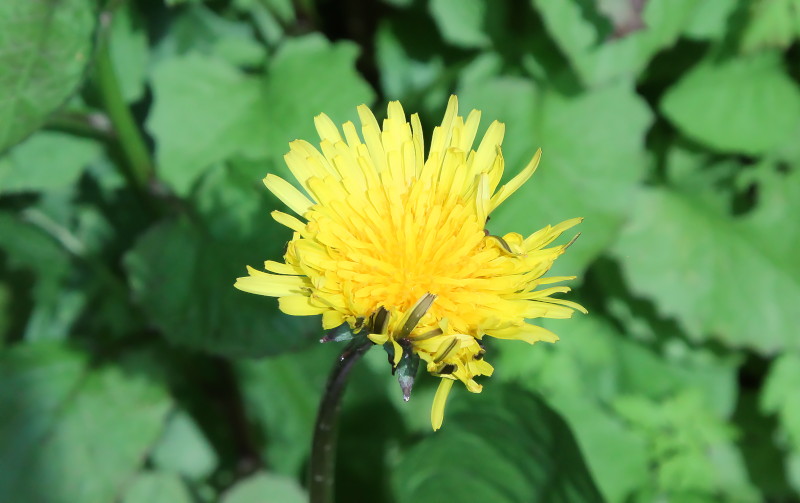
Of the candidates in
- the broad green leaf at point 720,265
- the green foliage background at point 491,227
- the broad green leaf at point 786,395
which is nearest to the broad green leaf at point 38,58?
the green foliage background at point 491,227

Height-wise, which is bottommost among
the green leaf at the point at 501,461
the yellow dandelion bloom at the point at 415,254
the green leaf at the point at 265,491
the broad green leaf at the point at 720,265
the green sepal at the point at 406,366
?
the green leaf at the point at 265,491

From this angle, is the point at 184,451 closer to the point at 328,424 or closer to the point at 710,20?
the point at 328,424

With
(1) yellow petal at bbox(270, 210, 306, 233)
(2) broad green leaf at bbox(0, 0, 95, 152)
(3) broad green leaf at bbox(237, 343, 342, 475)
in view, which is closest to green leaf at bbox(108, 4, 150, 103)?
(2) broad green leaf at bbox(0, 0, 95, 152)

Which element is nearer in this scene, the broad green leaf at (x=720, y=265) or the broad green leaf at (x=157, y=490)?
the broad green leaf at (x=157, y=490)

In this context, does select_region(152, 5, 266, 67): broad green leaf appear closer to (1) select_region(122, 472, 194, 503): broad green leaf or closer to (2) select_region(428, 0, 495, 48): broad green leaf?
(2) select_region(428, 0, 495, 48): broad green leaf

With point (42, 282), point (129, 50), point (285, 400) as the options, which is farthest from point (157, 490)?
point (129, 50)

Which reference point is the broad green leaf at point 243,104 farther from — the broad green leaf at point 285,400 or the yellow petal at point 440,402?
the yellow petal at point 440,402
